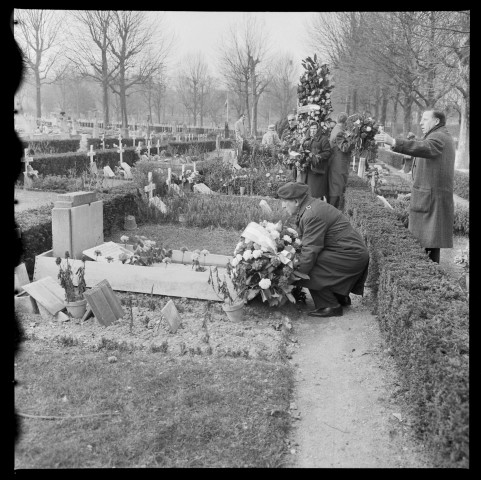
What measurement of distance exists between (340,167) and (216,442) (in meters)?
6.72

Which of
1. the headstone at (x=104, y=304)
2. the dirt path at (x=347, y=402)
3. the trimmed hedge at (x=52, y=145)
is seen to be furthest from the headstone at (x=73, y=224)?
the trimmed hedge at (x=52, y=145)

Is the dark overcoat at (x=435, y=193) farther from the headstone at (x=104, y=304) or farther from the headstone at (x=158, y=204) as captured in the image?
the headstone at (x=158, y=204)

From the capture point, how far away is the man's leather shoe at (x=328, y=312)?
5.22 meters

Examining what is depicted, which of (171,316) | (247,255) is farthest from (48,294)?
(247,255)

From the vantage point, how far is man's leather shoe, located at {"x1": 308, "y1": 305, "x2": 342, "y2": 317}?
17.1 ft

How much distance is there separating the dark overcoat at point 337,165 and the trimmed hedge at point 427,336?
344 cm

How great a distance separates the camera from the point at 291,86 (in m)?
50.3

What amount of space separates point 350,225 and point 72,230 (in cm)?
330

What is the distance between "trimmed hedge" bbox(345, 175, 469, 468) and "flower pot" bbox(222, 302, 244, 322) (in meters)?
1.28

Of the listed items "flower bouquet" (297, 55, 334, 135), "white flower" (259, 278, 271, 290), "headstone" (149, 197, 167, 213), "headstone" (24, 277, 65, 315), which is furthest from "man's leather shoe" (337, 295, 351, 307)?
"flower bouquet" (297, 55, 334, 135)

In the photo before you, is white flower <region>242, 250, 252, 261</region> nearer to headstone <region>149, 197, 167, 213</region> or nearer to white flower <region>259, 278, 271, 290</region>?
white flower <region>259, 278, 271, 290</region>

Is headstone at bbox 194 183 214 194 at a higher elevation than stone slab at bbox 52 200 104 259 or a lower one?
higher
